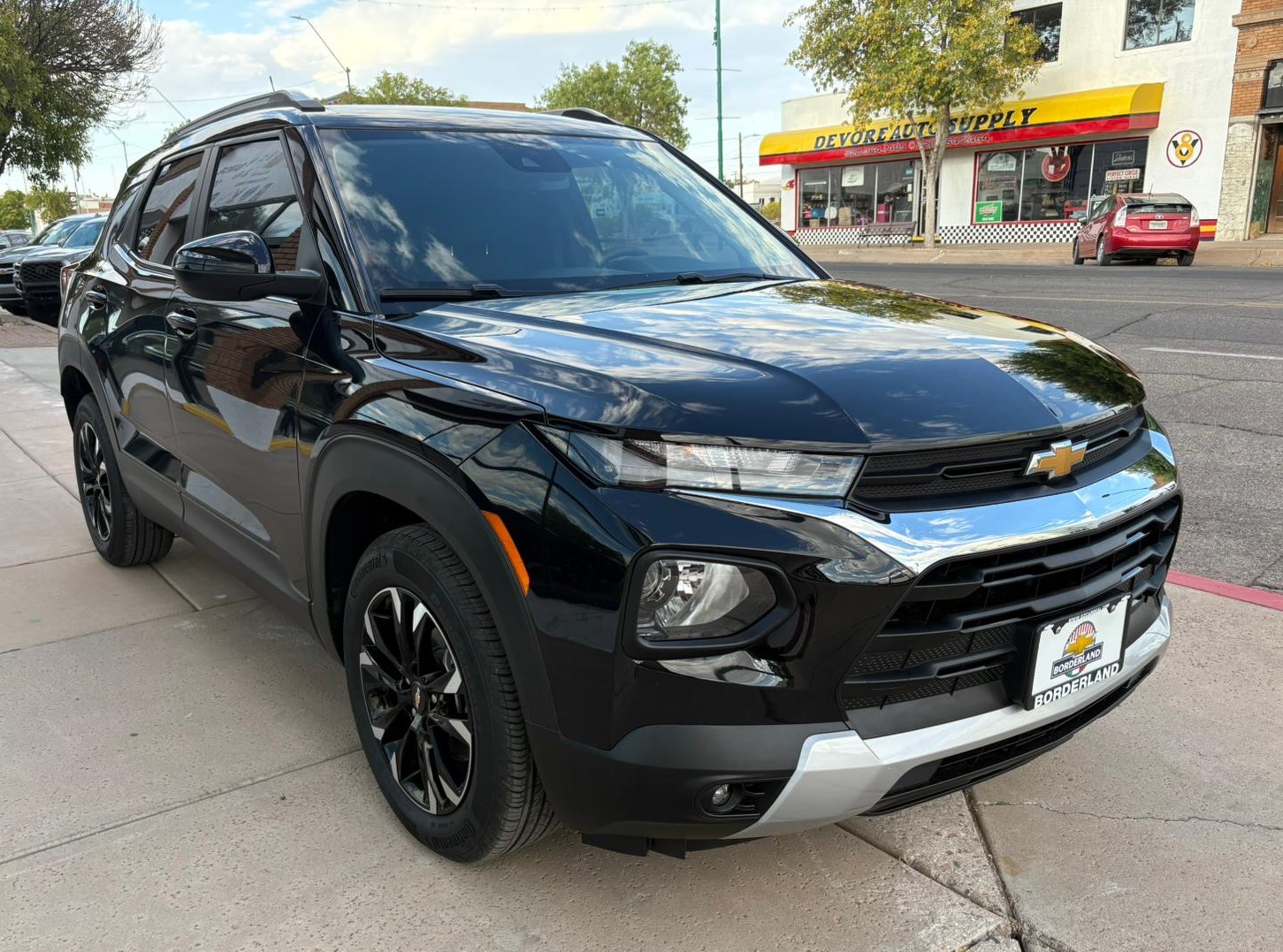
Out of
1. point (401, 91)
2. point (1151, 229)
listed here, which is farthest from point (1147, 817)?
point (401, 91)

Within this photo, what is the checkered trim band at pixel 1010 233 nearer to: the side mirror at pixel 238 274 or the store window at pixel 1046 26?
the store window at pixel 1046 26

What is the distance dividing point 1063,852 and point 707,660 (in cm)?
130

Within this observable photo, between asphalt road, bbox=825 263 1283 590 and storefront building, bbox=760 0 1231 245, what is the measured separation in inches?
383

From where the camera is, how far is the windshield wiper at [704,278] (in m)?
3.04

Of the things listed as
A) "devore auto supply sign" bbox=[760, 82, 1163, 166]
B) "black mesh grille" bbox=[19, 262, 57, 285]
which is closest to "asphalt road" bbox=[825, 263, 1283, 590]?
"devore auto supply sign" bbox=[760, 82, 1163, 166]

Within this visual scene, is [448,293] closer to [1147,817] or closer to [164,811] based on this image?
[164,811]

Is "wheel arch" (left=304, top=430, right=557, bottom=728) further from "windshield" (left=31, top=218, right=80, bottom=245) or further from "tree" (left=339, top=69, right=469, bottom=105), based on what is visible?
"tree" (left=339, top=69, right=469, bottom=105)

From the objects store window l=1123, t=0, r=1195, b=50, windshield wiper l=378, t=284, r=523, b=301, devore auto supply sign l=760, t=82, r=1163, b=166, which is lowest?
windshield wiper l=378, t=284, r=523, b=301

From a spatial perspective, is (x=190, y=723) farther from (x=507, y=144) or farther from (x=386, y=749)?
(x=507, y=144)

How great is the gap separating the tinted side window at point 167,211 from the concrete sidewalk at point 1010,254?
16.8 m

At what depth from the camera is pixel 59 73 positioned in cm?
1842

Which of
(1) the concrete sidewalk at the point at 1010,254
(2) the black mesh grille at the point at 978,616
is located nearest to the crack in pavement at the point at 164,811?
(2) the black mesh grille at the point at 978,616

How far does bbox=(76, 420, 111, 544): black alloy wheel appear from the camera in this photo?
4.60 m

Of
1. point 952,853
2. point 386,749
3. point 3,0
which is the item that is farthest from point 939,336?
point 3,0
